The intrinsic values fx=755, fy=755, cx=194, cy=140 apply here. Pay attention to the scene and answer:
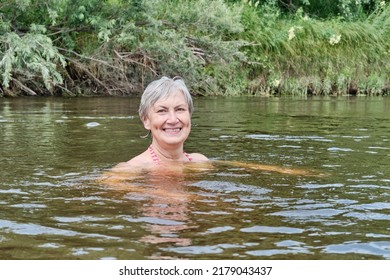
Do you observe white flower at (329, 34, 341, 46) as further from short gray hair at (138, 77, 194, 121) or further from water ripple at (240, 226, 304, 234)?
water ripple at (240, 226, 304, 234)

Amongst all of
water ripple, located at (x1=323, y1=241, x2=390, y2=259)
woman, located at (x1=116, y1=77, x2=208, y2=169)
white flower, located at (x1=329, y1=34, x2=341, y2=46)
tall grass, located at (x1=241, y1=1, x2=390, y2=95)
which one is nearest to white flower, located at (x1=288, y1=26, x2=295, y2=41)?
tall grass, located at (x1=241, y1=1, x2=390, y2=95)

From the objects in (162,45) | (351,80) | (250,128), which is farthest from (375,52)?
(250,128)

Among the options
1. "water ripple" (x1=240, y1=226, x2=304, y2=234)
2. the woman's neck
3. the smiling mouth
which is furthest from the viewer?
the woman's neck

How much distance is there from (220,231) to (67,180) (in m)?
2.10

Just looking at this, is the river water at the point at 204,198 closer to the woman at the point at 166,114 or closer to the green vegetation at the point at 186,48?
the woman at the point at 166,114

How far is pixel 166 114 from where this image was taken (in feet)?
20.8

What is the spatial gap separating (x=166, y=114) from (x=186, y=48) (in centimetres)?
1063

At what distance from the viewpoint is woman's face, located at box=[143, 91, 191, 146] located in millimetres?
6323

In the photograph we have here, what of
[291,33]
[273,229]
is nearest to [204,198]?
[273,229]

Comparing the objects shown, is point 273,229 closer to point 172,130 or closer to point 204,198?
point 204,198

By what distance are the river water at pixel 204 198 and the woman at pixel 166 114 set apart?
1.19ft

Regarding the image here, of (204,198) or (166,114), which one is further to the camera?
(166,114)

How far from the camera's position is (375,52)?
2114 centimetres
